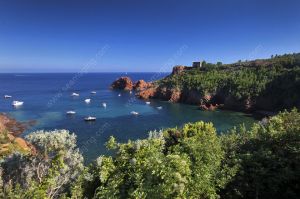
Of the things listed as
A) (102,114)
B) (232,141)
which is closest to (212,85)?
Answer: (102,114)

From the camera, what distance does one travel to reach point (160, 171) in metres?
13.3

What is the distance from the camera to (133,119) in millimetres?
67125

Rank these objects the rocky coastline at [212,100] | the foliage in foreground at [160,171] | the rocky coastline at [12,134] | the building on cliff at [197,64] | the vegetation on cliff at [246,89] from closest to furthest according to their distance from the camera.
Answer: the foliage in foreground at [160,171] < the rocky coastline at [12,134] < the vegetation on cliff at [246,89] < the rocky coastline at [212,100] < the building on cliff at [197,64]

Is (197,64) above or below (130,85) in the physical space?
above

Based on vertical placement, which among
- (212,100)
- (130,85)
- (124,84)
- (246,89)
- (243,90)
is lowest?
(212,100)

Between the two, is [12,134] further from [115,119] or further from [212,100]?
[212,100]

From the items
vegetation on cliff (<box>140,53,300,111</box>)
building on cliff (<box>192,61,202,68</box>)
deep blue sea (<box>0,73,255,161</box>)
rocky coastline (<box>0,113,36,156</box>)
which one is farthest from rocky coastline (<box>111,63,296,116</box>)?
rocky coastline (<box>0,113,36,156</box>)

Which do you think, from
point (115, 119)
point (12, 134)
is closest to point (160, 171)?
point (12, 134)

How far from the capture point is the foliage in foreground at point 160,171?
531 inches

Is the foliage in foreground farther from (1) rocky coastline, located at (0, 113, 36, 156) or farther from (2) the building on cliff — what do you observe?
(2) the building on cliff

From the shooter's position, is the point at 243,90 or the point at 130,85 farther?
the point at 130,85

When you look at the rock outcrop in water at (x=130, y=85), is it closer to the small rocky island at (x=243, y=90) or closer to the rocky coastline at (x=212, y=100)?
the rocky coastline at (x=212, y=100)

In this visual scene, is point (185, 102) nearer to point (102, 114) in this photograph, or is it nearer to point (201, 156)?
point (102, 114)

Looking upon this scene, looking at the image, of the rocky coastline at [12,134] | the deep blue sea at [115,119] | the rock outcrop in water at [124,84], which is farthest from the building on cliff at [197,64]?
the rocky coastline at [12,134]
